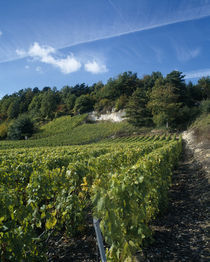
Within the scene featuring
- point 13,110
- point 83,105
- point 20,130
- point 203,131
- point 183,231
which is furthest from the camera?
point 13,110

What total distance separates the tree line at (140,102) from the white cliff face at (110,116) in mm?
1651

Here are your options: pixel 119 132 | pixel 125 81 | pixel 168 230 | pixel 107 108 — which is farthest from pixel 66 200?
pixel 125 81

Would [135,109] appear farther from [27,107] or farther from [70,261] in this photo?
[27,107]

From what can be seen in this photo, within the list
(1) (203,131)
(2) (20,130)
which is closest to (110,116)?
(2) (20,130)

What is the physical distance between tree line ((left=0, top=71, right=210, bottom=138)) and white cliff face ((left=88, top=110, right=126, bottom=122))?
165 cm

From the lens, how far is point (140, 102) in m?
45.0

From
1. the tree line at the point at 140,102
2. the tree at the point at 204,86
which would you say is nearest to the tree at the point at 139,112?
the tree line at the point at 140,102

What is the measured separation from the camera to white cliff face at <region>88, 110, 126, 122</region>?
5196cm

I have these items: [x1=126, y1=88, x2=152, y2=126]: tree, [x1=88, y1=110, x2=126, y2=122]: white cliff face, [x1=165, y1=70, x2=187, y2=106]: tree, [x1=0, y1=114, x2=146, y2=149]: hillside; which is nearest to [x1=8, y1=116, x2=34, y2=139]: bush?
[x1=0, y1=114, x2=146, y2=149]: hillside

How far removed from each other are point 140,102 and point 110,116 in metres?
12.4

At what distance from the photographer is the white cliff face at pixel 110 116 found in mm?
51963

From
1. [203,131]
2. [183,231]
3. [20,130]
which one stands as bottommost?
[183,231]

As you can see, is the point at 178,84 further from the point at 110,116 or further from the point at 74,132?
Result: the point at 74,132

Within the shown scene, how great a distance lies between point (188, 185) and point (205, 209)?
7.13ft
